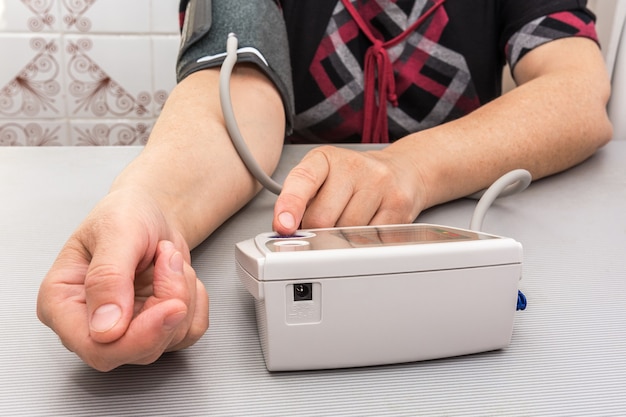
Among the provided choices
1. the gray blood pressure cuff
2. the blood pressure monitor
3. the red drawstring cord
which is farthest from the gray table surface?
the red drawstring cord

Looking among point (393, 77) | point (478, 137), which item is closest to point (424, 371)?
point (478, 137)

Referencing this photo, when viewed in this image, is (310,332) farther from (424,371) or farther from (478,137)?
(478,137)

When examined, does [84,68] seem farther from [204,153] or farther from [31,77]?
[204,153]

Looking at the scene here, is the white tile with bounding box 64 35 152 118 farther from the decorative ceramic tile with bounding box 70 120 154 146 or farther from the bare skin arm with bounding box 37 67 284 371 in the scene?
the bare skin arm with bounding box 37 67 284 371

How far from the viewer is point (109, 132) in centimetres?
153

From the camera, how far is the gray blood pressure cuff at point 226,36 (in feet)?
2.16

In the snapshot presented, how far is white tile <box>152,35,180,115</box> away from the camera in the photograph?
4.79 ft

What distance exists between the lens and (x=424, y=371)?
0.35 m

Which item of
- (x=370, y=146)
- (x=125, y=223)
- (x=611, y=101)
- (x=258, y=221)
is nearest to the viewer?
(x=125, y=223)

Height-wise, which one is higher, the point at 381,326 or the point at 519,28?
the point at 519,28

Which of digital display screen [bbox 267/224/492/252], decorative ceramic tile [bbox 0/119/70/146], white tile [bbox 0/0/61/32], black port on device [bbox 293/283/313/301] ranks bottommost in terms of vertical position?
decorative ceramic tile [bbox 0/119/70/146]

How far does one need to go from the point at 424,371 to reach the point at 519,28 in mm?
610

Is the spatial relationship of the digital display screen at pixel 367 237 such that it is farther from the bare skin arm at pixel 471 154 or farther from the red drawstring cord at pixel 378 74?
the red drawstring cord at pixel 378 74

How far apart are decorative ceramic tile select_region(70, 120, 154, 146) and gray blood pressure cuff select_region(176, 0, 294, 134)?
875mm
